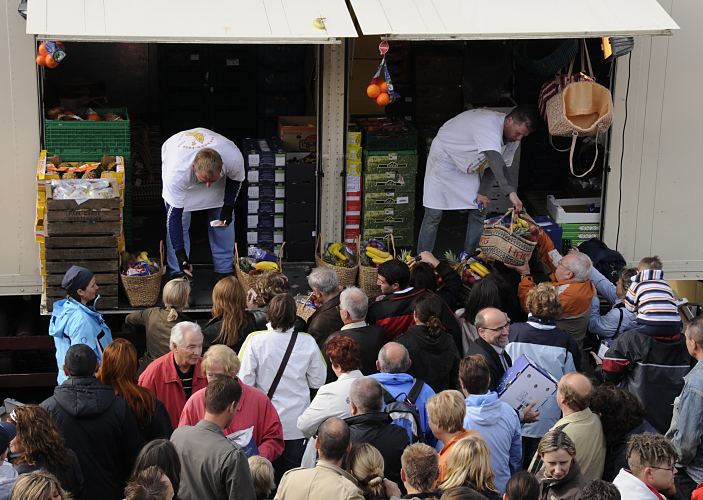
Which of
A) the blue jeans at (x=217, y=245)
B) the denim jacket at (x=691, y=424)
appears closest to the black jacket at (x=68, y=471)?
the denim jacket at (x=691, y=424)

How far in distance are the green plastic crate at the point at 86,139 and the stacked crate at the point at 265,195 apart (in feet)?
3.80

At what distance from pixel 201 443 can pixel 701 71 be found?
6.67 meters

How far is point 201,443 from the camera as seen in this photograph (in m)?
5.86

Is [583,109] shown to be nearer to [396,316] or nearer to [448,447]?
[396,316]

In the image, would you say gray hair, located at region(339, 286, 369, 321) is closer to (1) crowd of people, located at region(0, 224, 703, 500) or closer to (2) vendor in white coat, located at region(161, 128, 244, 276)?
(1) crowd of people, located at region(0, 224, 703, 500)

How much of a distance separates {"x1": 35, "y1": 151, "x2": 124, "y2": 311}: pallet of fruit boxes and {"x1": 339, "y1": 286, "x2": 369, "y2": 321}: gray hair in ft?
8.87

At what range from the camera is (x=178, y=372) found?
23.4 ft

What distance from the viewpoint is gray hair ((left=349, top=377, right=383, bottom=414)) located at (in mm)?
6207

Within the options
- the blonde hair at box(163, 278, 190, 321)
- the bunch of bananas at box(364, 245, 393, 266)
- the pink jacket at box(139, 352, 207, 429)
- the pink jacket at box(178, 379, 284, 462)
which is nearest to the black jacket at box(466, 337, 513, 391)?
the pink jacket at box(178, 379, 284, 462)

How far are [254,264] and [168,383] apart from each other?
3108 millimetres

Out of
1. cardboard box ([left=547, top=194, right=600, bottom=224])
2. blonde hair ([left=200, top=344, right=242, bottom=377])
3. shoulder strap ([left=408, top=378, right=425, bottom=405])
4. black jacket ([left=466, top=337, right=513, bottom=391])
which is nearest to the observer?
blonde hair ([left=200, top=344, right=242, bottom=377])

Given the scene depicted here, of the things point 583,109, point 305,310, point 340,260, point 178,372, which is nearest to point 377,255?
point 340,260

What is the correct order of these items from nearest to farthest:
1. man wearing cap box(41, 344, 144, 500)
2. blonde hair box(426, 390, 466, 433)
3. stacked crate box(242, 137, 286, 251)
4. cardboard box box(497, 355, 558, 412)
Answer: blonde hair box(426, 390, 466, 433), man wearing cap box(41, 344, 144, 500), cardboard box box(497, 355, 558, 412), stacked crate box(242, 137, 286, 251)

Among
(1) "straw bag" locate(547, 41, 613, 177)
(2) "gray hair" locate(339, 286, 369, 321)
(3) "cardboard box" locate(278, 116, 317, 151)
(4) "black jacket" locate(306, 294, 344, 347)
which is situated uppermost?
(1) "straw bag" locate(547, 41, 613, 177)
